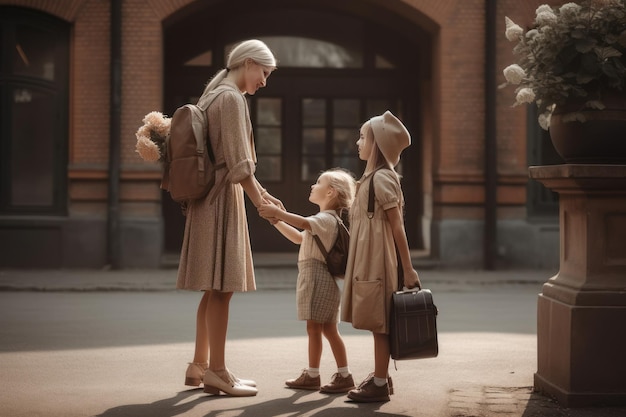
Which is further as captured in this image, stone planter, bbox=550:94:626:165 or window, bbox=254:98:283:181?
window, bbox=254:98:283:181

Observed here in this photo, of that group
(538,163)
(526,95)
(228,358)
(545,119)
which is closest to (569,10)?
(526,95)

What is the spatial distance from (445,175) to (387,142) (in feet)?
32.4

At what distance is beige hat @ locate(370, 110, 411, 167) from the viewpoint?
247 inches

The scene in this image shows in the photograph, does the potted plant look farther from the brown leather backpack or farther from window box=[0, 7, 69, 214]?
window box=[0, 7, 69, 214]

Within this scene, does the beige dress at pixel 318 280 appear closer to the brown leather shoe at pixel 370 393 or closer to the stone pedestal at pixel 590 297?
the brown leather shoe at pixel 370 393

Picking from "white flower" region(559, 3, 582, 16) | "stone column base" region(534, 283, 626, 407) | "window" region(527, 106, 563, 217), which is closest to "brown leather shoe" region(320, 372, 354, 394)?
"stone column base" region(534, 283, 626, 407)

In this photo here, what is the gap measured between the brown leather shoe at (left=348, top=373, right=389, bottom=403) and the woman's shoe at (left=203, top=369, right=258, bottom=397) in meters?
0.61

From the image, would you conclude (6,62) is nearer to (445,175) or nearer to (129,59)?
(129,59)

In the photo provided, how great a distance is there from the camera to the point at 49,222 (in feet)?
51.1

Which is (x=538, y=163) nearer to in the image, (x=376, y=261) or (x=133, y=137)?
(x=133, y=137)

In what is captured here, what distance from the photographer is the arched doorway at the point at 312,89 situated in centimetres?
1784

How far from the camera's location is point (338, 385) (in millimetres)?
6449

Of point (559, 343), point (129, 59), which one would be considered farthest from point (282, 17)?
point (559, 343)

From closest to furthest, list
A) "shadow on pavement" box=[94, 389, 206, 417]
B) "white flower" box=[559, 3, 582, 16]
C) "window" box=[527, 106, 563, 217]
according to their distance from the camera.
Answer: "shadow on pavement" box=[94, 389, 206, 417] → "white flower" box=[559, 3, 582, 16] → "window" box=[527, 106, 563, 217]
